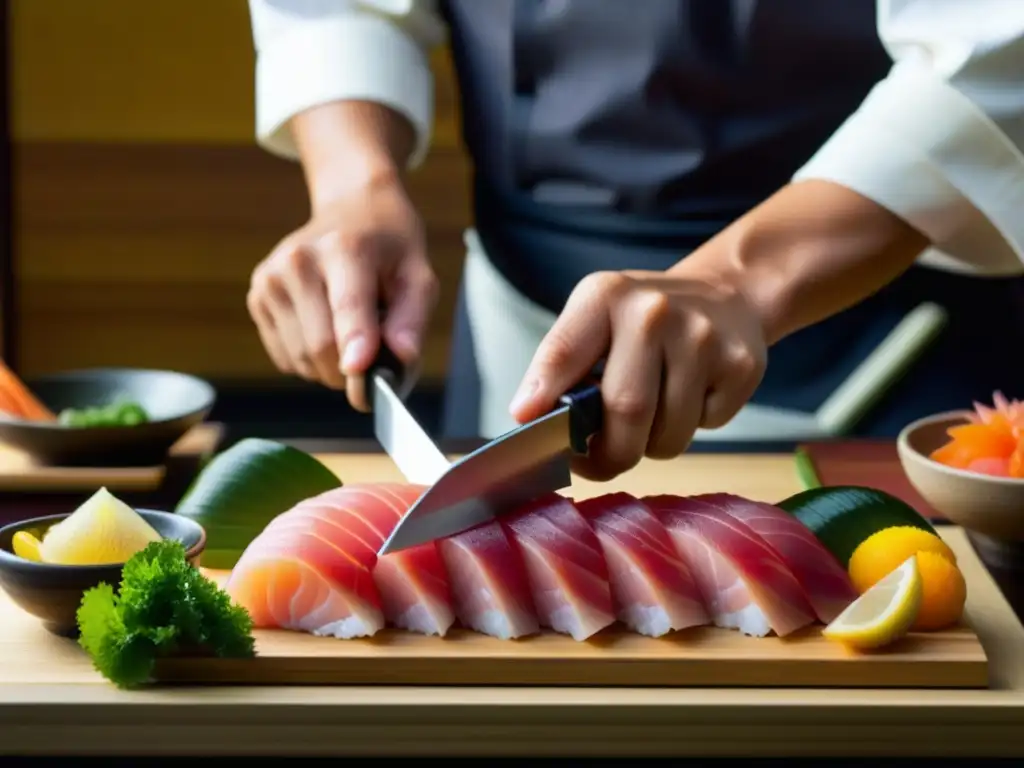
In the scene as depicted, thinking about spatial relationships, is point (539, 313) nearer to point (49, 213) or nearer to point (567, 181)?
point (567, 181)

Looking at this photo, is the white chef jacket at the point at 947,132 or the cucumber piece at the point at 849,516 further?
the white chef jacket at the point at 947,132

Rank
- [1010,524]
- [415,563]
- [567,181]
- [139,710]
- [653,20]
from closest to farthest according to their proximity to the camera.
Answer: [139,710] → [415,563] → [1010,524] → [653,20] → [567,181]

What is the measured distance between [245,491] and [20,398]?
1.65ft

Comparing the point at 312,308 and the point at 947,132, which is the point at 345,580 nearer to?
the point at 312,308

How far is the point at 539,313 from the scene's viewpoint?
6.52ft

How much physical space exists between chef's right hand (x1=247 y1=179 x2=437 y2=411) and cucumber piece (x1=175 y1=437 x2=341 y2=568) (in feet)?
0.32

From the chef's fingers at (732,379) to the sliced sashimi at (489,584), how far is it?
242 millimetres

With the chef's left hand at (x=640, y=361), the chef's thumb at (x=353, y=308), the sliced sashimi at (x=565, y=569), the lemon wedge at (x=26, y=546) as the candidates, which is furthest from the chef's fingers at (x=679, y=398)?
the lemon wedge at (x=26, y=546)

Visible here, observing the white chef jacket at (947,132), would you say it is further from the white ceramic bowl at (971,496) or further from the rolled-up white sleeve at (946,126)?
the white ceramic bowl at (971,496)

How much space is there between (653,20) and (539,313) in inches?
17.2

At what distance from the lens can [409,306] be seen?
1.57m

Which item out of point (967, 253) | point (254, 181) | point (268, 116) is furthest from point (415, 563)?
point (254, 181)

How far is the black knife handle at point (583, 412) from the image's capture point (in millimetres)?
1260

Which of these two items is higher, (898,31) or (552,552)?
(898,31)
